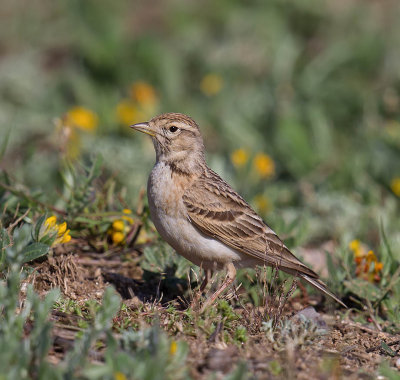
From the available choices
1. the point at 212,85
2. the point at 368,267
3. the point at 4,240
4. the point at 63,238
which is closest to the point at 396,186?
the point at 368,267

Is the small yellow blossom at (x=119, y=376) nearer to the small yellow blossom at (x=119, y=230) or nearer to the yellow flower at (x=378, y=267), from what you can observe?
the small yellow blossom at (x=119, y=230)

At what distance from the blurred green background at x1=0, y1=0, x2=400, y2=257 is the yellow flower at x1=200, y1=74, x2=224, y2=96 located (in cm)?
2

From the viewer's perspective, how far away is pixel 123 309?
5.14 meters

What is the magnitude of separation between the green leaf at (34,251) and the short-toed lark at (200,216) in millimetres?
1024

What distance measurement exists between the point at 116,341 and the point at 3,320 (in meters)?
0.74

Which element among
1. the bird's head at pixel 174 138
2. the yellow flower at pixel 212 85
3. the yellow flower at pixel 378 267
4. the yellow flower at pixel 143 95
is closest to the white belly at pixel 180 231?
the bird's head at pixel 174 138

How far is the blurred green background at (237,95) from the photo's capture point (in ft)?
28.4

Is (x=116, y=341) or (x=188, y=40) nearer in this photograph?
(x=116, y=341)

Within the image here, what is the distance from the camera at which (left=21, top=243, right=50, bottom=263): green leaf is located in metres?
5.20

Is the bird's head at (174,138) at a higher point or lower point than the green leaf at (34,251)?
higher

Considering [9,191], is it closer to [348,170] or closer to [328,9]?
[348,170]

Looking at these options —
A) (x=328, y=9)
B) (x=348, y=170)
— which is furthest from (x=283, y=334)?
(x=328, y=9)

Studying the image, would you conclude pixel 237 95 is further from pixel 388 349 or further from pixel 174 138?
pixel 388 349

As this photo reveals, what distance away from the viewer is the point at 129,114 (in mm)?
10086
